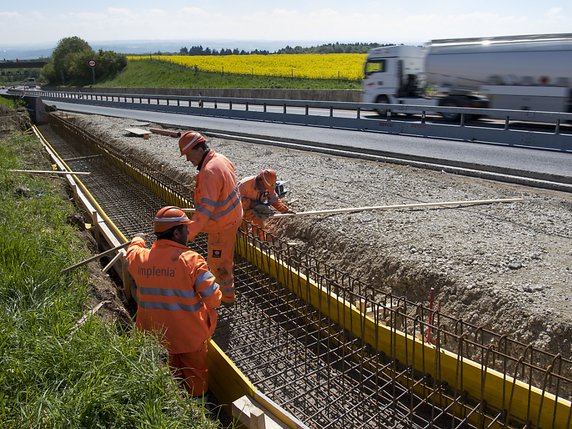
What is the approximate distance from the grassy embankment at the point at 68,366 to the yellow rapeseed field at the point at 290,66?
38.3m

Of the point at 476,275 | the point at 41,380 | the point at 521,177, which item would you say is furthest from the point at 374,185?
the point at 41,380

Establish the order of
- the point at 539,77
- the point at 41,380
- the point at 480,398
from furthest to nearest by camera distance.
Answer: the point at 539,77 → the point at 480,398 → the point at 41,380

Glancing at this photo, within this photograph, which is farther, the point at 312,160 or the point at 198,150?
the point at 312,160

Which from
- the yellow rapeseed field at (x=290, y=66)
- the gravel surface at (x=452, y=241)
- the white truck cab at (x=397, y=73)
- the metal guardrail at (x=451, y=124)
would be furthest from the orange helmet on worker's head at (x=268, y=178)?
the yellow rapeseed field at (x=290, y=66)

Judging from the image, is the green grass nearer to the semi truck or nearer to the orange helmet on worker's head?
the semi truck

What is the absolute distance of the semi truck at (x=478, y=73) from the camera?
17500 mm

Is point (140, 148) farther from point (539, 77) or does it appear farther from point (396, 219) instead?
point (539, 77)

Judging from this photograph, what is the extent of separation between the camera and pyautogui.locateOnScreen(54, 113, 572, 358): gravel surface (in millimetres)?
4902

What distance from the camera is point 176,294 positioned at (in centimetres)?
372

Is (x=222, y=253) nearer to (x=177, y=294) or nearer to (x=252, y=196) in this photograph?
(x=177, y=294)

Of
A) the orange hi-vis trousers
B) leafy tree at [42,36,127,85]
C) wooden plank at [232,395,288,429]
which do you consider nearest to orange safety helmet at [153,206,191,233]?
wooden plank at [232,395,288,429]

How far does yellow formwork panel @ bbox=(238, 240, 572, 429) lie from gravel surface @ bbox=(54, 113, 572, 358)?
923 mm

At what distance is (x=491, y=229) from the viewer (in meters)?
6.84

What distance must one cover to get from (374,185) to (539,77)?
11.7 m
